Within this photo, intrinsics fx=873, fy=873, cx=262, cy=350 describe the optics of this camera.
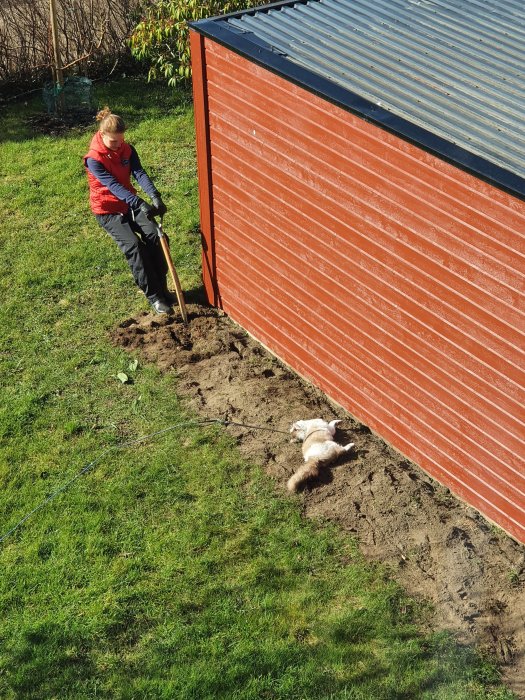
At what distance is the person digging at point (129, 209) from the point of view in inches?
328

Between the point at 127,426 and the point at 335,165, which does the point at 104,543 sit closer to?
the point at 127,426

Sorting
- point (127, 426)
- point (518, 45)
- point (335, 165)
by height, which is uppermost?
point (518, 45)

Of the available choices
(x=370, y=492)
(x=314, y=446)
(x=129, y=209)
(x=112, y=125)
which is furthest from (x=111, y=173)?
(x=370, y=492)

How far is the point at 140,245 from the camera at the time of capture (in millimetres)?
8617

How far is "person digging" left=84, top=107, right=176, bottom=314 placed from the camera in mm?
8344

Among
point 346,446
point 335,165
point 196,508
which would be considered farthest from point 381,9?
point 196,508

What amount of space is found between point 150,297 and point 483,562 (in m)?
4.28

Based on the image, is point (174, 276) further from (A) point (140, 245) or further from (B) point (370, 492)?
(B) point (370, 492)

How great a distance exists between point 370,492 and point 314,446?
57 centimetres

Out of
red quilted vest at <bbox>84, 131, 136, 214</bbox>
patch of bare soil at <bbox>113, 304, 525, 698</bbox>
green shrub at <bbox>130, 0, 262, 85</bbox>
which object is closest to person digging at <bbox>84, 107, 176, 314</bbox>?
red quilted vest at <bbox>84, 131, 136, 214</bbox>

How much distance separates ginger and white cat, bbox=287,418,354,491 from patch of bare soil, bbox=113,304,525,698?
0.10 metres

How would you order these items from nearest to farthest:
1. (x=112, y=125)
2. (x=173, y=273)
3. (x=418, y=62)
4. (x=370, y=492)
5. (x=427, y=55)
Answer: (x=370, y=492) → (x=418, y=62) → (x=427, y=55) → (x=112, y=125) → (x=173, y=273)

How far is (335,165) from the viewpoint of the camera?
6.65m

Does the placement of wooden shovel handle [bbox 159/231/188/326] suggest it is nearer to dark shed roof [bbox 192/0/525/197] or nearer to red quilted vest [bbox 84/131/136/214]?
red quilted vest [bbox 84/131/136/214]
